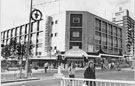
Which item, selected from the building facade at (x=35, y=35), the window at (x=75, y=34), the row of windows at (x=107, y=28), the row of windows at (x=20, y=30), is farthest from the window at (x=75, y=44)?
the row of windows at (x=20, y=30)

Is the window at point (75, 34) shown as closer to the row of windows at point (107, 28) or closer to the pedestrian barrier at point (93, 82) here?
the row of windows at point (107, 28)

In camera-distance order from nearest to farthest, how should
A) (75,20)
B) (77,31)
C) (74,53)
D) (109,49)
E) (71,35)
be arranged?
(74,53) < (71,35) < (77,31) < (75,20) < (109,49)

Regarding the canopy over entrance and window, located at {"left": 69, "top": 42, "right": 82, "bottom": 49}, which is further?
window, located at {"left": 69, "top": 42, "right": 82, "bottom": 49}

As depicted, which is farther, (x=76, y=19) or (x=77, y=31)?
(x=76, y=19)

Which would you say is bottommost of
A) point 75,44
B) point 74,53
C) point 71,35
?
point 74,53

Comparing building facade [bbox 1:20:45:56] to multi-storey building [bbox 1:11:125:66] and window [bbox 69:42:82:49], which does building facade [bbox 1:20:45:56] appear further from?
window [bbox 69:42:82:49]

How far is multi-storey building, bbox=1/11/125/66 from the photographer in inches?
1989

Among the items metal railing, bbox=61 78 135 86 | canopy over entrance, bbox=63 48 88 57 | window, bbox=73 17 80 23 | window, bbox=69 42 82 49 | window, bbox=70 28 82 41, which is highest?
window, bbox=73 17 80 23

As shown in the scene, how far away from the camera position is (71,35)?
1997 inches

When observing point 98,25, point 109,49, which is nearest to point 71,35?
point 98,25

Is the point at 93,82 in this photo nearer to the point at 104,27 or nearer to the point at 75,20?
Answer: the point at 75,20

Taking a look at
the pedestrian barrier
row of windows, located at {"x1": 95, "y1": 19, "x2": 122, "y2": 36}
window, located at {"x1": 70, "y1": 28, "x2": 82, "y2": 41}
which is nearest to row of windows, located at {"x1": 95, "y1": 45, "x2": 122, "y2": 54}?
row of windows, located at {"x1": 95, "y1": 19, "x2": 122, "y2": 36}

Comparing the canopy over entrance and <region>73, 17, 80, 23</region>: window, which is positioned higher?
<region>73, 17, 80, 23</region>: window

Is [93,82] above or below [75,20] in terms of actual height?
below
